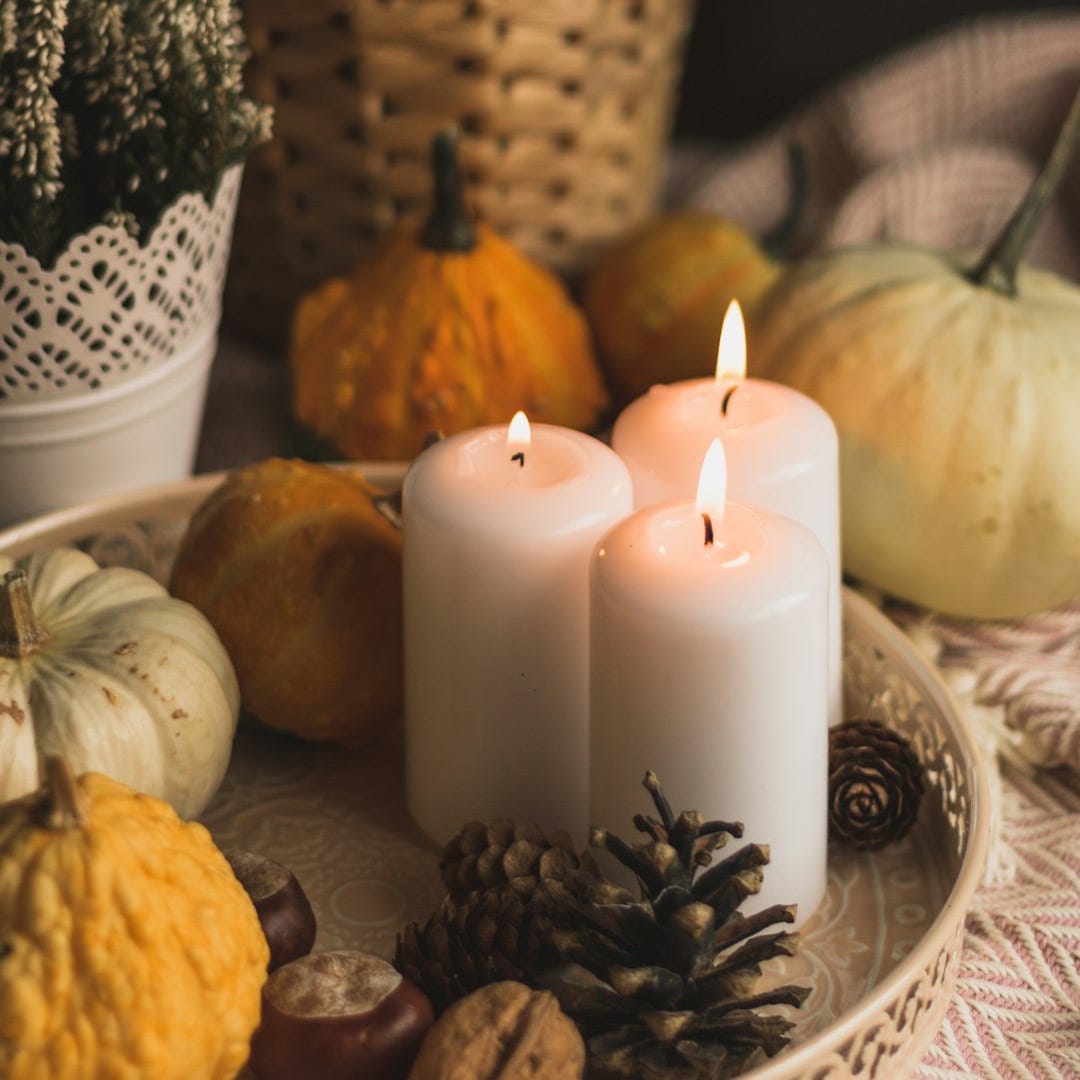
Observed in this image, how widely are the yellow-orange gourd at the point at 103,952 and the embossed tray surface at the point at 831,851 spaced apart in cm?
15

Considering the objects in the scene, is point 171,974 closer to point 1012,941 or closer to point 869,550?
point 1012,941

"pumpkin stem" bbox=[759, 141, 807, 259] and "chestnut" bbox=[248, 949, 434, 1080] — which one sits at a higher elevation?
"pumpkin stem" bbox=[759, 141, 807, 259]

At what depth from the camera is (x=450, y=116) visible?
1.02 metres

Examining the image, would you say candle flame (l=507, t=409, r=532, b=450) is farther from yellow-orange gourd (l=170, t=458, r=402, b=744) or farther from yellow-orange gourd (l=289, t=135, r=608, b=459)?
yellow-orange gourd (l=289, t=135, r=608, b=459)

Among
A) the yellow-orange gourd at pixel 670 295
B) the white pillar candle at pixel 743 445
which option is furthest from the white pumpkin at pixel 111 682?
the yellow-orange gourd at pixel 670 295

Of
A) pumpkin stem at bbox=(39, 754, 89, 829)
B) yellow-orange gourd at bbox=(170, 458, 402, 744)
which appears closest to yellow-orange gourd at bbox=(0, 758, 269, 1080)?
pumpkin stem at bbox=(39, 754, 89, 829)

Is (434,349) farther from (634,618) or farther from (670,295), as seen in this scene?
(634,618)

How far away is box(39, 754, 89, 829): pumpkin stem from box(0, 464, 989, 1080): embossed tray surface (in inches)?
7.4

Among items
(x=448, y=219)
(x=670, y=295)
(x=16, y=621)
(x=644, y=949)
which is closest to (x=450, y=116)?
(x=448, y=219)

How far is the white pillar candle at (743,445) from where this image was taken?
69 centimetres

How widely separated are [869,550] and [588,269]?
1.29ft

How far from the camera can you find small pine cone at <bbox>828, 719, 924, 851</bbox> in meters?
A: 0.69

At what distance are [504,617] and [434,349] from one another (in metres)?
0.38

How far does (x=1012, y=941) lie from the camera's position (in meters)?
0.68
